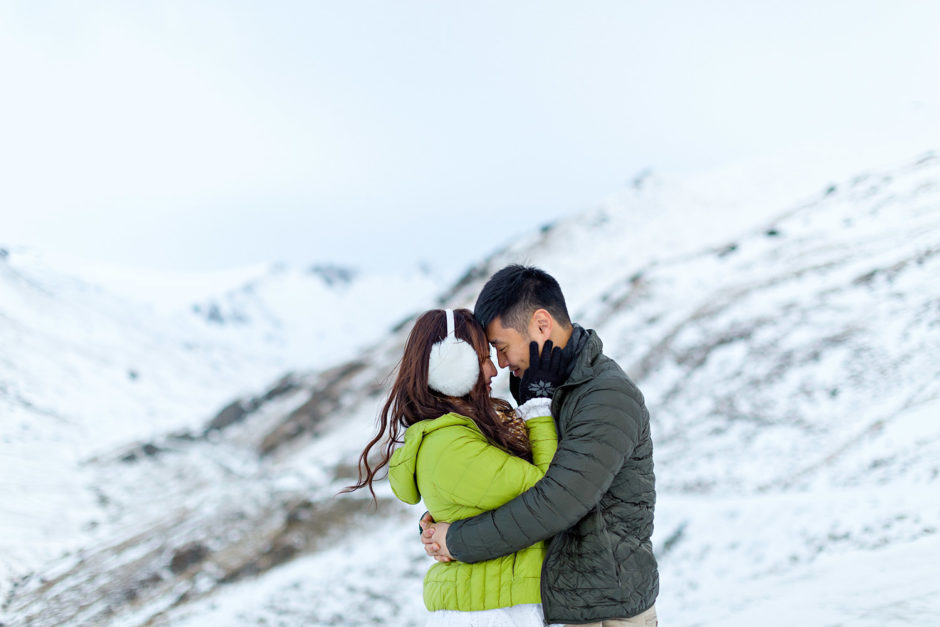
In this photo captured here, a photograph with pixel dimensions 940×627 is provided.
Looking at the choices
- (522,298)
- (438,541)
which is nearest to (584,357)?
(522,298)

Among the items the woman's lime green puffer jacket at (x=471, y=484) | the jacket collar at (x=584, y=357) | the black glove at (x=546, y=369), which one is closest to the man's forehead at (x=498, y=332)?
the black glove at (x=546, y=369)

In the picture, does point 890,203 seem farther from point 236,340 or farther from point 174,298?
point 174,298

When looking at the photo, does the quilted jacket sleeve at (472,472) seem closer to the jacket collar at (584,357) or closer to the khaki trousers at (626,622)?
the jacket collar at (584,357)

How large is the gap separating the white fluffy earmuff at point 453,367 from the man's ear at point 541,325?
344 millimetres

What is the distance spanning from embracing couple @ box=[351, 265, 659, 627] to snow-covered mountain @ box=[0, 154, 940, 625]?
354 cm

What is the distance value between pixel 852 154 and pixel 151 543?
42417mm

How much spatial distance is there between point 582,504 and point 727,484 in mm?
9931

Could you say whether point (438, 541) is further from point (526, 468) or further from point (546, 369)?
point (546, 369)

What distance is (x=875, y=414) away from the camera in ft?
36.9

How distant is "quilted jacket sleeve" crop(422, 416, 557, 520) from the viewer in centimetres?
298

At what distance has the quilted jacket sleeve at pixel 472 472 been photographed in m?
2.98

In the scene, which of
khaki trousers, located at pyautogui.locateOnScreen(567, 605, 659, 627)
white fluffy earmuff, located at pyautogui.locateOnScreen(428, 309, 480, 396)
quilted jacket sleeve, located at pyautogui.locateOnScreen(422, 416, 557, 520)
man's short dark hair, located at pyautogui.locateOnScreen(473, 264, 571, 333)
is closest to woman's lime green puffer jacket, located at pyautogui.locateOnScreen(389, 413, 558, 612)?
quilted jacket sleeve, located at pyautogui.locateOnScreen(422, 416, 557, 520)

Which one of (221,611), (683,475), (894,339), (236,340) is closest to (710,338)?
(894,339)

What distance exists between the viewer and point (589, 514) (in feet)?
10.1
